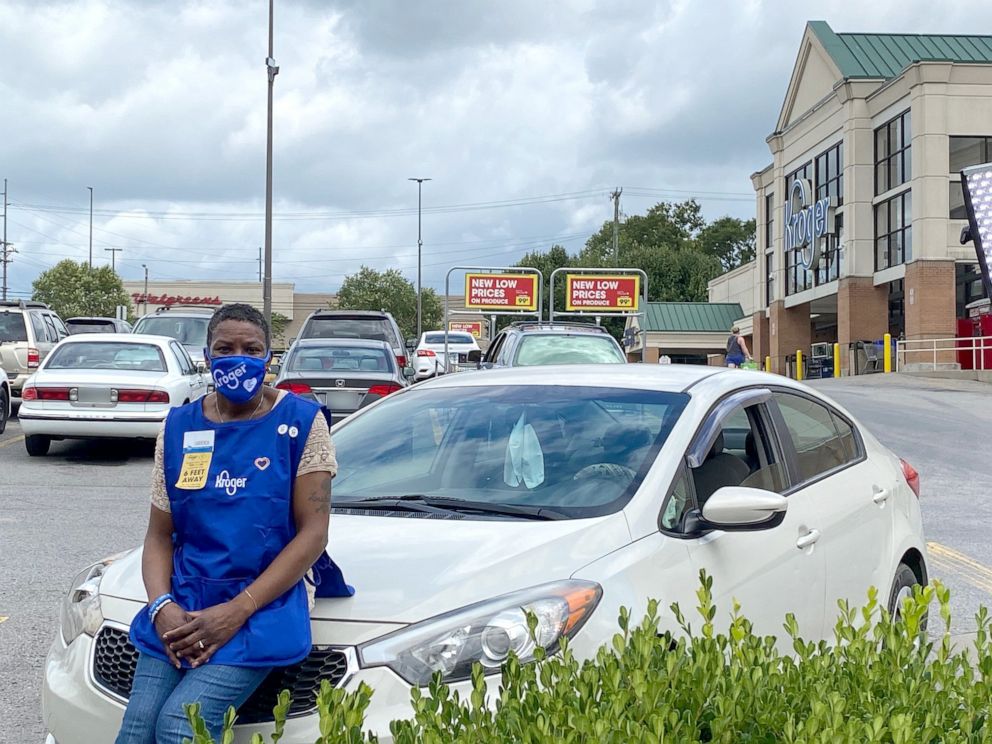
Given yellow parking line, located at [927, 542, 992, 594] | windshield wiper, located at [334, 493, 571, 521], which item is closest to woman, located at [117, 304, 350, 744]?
windshield wiper, located at [334, 493, 571, 521]

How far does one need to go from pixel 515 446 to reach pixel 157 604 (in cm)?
176

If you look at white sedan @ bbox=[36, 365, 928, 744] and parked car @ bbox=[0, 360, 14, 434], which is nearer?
white sedan @ bbox=[36, 365, 928, 744]

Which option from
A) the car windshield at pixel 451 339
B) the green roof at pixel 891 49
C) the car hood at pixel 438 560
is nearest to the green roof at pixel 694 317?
the green roof at pixel 891 49

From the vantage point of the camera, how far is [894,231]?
1581 inches

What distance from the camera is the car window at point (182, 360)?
1535cm

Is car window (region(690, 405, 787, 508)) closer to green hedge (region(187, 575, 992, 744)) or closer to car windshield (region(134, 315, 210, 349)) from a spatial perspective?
green hedge (region(187, 575, 992, 744))

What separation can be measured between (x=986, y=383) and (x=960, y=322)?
603cm

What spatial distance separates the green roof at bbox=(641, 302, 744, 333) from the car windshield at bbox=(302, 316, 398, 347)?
43.8 m

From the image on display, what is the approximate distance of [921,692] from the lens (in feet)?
7.95

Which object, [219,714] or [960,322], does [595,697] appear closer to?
[219,714]

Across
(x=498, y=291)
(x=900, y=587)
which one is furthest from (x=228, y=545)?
(x=498, y=291)

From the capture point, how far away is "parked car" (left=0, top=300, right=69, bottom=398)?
731 inches

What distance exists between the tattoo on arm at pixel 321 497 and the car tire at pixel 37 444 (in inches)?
480

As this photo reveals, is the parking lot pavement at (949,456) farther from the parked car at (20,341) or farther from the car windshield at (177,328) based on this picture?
the parked car at (20,341)
